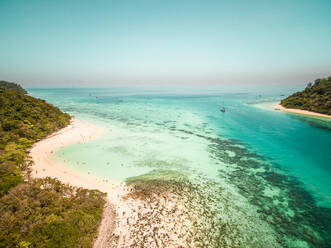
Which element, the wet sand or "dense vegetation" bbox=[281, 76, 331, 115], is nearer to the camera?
the wet sand

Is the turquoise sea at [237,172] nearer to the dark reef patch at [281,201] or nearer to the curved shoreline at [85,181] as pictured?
the dark reef patch at [281,201]

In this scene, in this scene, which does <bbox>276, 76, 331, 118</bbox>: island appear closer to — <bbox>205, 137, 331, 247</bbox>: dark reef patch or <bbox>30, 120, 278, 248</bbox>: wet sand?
<bbox>205, 137, 331, 247</bbox>: dark reef patch

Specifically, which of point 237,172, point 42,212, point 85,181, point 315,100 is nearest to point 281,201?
point 237,172

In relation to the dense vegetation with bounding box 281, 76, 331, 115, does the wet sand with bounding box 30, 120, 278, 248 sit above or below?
below

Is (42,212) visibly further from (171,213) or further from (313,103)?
(313,103)

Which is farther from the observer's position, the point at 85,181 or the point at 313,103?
the point at 313,103

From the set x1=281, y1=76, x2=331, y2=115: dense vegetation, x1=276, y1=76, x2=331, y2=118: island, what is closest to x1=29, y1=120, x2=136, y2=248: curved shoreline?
x1=276, y1=76, x2=331, y2=118: island

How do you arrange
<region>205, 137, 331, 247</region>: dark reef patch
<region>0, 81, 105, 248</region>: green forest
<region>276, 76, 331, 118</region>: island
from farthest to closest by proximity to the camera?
<region>276, 76, 331, 118</region>: island → <region>205, 137, 331, 247</region>: dark reef patch → <region>0, 81, 105, 248</region>: green forest

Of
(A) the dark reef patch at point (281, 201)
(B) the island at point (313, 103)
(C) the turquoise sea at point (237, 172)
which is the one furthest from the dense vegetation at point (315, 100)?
(A) the dark reef patch at point (281, 201)

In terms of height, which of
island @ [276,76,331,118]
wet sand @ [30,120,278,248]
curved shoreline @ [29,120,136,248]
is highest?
island @ [276,76,331,118]
